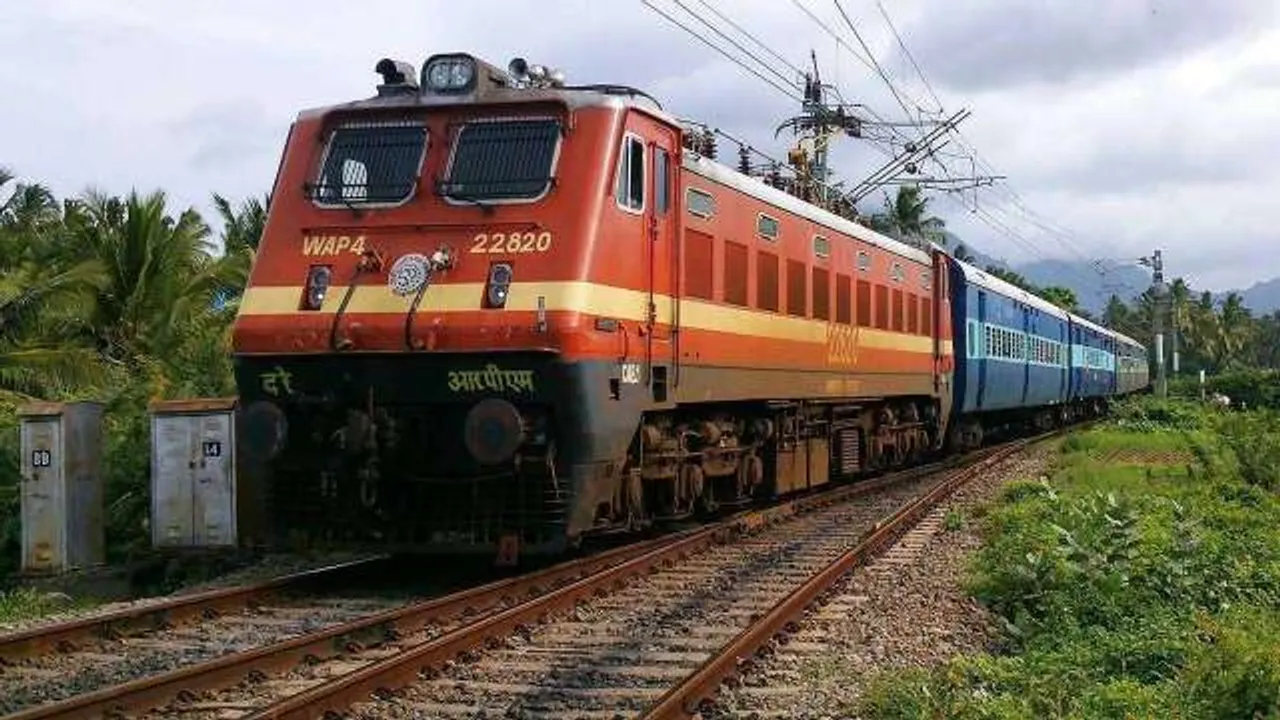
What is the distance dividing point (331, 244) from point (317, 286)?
1.24 ft

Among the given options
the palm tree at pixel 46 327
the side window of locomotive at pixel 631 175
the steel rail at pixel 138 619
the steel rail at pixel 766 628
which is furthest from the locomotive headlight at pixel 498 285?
the palm tree at pixel 46 327

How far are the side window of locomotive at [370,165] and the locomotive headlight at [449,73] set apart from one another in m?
0.37

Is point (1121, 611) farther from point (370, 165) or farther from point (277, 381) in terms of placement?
point (370, 165)

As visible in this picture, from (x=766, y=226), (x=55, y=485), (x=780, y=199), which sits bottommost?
(x=55, y=485)

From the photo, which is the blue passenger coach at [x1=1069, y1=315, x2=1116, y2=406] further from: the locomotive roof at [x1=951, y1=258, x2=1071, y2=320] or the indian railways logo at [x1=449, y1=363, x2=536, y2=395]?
the indian railways logo at [x1=449, y1=363, x2=536, y2=395]

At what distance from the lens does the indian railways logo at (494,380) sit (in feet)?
31.8

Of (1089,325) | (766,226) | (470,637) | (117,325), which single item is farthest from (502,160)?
(1089,325)

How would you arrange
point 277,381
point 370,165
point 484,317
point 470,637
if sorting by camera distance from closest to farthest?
1. point 470,637
2. point 484,317
3. point 277,381
4. point 370,165

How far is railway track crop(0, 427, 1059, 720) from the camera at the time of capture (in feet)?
21.4

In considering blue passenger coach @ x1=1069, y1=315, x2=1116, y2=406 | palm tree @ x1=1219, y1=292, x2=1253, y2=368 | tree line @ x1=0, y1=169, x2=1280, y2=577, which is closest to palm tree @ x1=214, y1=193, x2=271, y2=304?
tree line @ x1=0, y1=169, x2=1280, y2=577

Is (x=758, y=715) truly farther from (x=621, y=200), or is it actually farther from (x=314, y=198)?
(x=314, y=198)

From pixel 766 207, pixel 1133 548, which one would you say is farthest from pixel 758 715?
pixel 766 207

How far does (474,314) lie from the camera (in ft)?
32.1

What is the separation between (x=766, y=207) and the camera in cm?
1368
